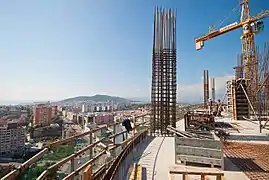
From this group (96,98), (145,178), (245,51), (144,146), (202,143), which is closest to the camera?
(145,178)

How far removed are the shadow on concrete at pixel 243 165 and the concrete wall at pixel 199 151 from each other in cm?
28

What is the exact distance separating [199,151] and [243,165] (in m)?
0.90

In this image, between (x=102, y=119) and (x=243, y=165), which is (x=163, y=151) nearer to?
(x=243, y=165)

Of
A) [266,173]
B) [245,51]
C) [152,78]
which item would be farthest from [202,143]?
[245,51]

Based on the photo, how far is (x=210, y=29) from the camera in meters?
27.1

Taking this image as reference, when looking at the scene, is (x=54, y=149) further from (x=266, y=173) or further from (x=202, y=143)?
(x=266, y=173)

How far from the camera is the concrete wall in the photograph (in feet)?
11.7

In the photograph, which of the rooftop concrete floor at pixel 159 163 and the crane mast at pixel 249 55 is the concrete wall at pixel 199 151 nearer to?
the rooftop concrete floor at pixel 159 163

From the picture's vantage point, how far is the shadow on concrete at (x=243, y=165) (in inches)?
138

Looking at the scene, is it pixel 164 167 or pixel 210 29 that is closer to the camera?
pixel 164 167

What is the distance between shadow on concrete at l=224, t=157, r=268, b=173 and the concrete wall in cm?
28

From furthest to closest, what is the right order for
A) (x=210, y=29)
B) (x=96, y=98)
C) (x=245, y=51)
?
1. (x=96, y=98)
2. (x=210, y=29)
3. (x=245, y=51)

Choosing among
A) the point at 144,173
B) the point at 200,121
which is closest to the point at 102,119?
the point at 200,121

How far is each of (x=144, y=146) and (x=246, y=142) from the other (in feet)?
10.1
